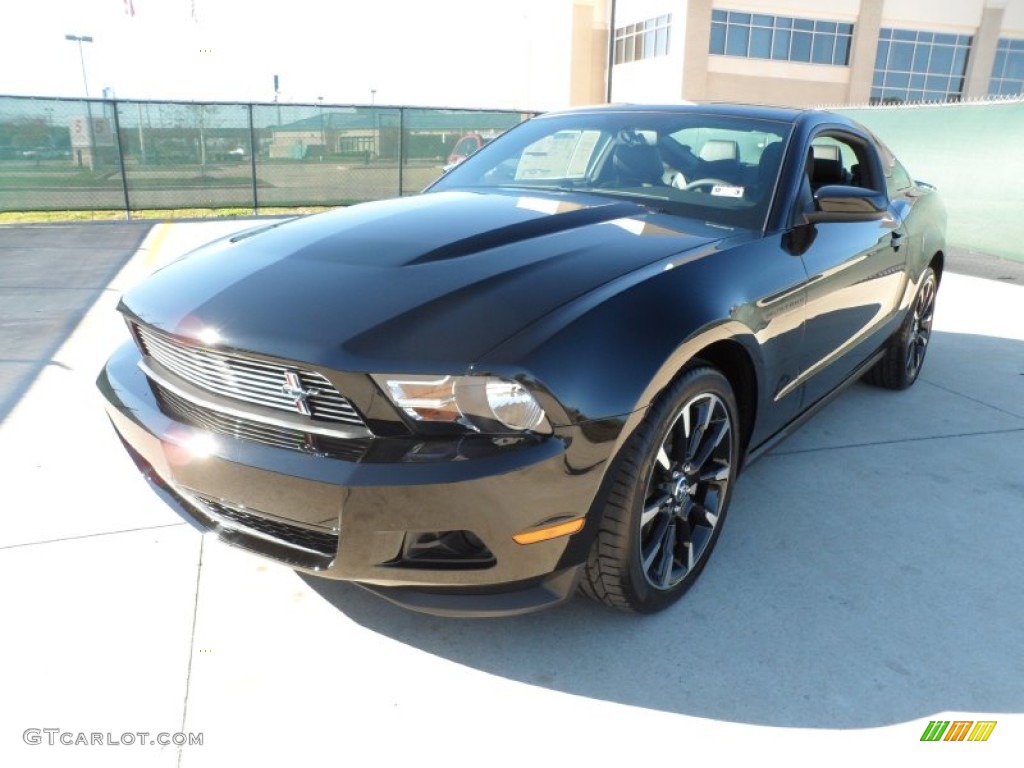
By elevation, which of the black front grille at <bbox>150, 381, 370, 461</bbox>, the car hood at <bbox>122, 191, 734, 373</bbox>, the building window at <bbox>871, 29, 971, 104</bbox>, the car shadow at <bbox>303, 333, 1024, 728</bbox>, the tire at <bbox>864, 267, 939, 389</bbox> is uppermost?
the building window at <bbox>871, 29, 971, 104</bbox>

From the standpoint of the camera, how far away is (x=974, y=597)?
271 cm

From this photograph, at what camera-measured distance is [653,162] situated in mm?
3428

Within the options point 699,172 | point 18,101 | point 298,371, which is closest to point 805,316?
point 699,172

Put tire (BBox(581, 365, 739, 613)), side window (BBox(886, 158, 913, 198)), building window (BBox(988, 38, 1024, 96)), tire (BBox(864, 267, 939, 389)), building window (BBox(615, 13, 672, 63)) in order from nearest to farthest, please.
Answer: tire (BBox(581, 365, 739, 613)) → side window (BBox(886, 158, 913, 198)) → tire (BBox(864, 267, 939, 389)) → building window (BBox(615, 13, 672, 63)) → building window (BBox(988, 38, 1024, 96))

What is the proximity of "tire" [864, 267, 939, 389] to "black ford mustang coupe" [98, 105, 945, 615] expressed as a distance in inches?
66.9

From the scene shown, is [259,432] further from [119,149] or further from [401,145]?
[401,145]

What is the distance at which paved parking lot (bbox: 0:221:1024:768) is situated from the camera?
2025mm

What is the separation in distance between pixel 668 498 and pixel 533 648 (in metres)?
0.61

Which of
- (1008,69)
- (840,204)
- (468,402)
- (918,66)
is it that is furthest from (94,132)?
(1008,69)

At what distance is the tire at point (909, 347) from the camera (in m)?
4.65

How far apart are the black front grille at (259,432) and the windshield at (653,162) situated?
1732mm

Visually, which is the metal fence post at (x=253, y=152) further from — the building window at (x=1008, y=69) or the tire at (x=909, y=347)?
the building window at (x=1008, y=69)

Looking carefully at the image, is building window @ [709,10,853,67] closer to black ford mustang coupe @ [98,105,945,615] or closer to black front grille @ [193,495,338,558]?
black ford mustang coupe @ [98,105,945,615]

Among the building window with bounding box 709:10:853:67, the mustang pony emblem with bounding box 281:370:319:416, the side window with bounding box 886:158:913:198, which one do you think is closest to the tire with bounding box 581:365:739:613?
the mustang pony emblem with bounding box 281:370:319:416
